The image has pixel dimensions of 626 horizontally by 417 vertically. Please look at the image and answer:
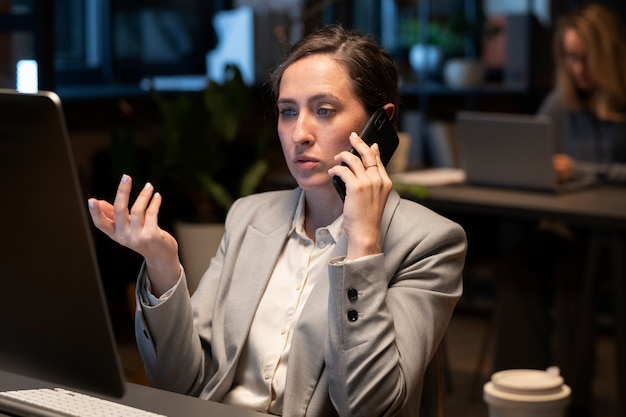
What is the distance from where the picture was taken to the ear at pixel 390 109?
197 cm

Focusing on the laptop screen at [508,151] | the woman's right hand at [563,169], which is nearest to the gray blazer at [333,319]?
the laptop screen at [508,151]

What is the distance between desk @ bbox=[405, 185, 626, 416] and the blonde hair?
578 mm

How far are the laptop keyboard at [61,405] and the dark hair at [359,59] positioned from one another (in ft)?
2.37

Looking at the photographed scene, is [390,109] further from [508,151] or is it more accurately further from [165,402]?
[508,151]

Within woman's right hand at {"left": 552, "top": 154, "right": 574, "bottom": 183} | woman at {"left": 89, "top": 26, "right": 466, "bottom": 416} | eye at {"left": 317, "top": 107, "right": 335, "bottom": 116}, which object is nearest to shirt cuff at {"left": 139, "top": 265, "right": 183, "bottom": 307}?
woman at {"left": 89, "top": 26, "right": 466, "bottom": 416}

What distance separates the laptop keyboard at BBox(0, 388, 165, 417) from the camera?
4.95 feet

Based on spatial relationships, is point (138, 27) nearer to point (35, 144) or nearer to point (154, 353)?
point (154, 353)

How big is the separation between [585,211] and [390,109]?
5.67 ft

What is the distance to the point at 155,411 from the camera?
1.57 meters

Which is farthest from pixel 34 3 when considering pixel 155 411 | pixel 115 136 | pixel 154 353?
pixel 155 411

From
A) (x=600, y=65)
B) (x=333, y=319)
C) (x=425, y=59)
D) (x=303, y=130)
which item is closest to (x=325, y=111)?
(x=303, y=130)

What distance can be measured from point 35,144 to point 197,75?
14.1 feet

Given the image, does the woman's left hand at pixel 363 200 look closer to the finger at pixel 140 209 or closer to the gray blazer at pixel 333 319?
the gray blazer at pixel 333 319

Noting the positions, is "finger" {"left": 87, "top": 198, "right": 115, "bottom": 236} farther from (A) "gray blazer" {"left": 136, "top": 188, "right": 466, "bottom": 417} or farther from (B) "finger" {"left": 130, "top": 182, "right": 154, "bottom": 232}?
(A) "gray blazer" {"left": 136, "top": 188, "right": 466, "bottom": 417}
